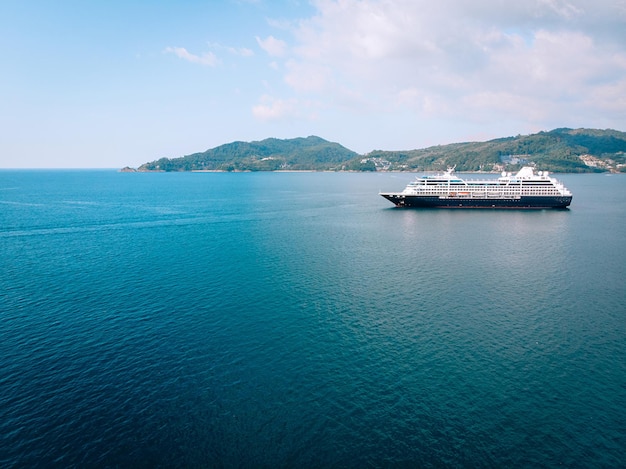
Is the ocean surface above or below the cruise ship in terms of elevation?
below

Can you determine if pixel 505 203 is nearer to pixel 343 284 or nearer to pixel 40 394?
pixel 343 284

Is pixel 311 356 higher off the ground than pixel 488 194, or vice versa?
pixel 488 194

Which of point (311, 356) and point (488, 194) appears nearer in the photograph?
point (311, 356)

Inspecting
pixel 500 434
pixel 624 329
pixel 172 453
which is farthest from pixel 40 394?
pixel 624 329

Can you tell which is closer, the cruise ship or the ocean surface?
the ocean surface
